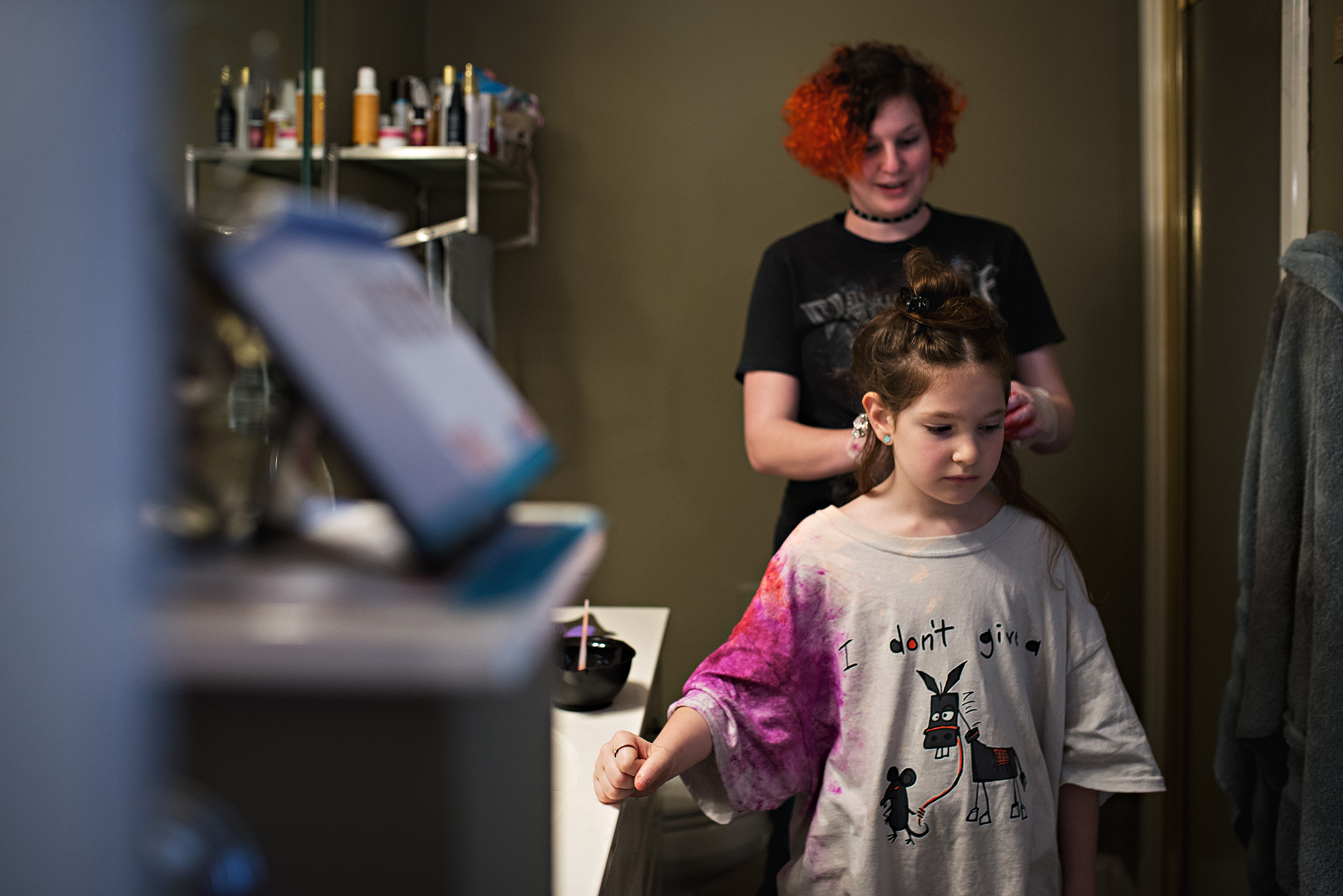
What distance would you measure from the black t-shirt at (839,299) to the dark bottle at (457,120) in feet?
2.35

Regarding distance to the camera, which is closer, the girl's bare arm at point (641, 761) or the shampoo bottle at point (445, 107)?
the girl's bare arm at point (641, 761)

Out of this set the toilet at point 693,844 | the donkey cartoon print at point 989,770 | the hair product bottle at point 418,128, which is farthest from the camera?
the toilet at point 693,844

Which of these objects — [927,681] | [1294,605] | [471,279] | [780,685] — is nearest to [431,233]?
[471,279]

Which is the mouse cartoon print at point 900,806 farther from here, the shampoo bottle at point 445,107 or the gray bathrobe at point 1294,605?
the shampoo bottle at point 445,107

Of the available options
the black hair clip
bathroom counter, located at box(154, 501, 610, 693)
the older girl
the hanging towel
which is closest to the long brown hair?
the black hair clip

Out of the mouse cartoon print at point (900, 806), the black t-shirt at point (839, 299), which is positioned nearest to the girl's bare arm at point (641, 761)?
the mouse cartoon print at point (900, 806)

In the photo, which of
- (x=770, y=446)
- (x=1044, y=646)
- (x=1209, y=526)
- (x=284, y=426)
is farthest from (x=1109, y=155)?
(x=284, y=426)

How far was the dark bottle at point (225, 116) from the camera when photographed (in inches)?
25.9

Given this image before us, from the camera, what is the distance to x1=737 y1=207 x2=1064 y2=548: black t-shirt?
61.2 inches

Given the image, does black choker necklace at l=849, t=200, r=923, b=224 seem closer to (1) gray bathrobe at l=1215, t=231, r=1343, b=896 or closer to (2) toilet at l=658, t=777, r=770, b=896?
(1) gray bathrobe at l=1215, t=231, r=1343, b=896

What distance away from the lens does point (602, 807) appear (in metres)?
1.06

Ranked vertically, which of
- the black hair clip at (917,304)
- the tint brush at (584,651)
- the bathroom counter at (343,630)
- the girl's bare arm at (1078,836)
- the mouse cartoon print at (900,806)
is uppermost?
the black hair clip at (917,304)

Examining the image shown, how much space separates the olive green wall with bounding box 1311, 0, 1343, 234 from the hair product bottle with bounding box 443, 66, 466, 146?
148cm

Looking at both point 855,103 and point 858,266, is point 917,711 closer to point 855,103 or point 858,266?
point 858,266
